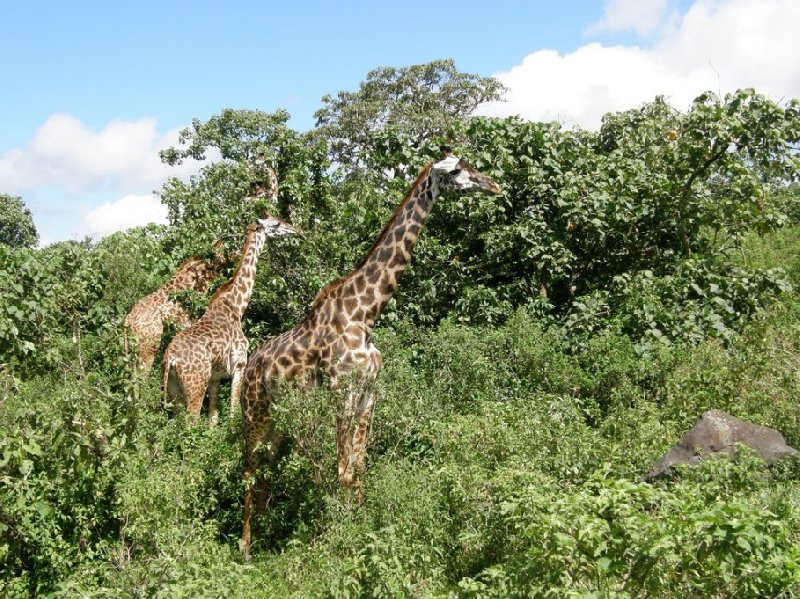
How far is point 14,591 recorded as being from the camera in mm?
5504

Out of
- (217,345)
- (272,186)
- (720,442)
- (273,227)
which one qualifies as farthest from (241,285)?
(720,442)

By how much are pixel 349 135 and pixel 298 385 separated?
25093mm

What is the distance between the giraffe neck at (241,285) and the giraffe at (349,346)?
2.64 metres

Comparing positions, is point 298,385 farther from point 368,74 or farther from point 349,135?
point 368,74

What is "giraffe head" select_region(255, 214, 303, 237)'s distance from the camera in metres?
9.98

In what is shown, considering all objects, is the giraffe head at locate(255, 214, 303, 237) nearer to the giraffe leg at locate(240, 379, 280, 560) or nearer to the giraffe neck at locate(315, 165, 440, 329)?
the giraffe neck at locate(315, 165, 440, 329)

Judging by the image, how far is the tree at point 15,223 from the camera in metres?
36.8

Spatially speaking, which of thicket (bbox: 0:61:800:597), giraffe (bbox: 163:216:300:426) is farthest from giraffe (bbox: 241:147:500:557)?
giraffe (bbox: 163:216:300:426)

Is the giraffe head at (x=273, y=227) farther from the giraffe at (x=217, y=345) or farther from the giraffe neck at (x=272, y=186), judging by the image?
the giraffe neck at (x=272, y=186)

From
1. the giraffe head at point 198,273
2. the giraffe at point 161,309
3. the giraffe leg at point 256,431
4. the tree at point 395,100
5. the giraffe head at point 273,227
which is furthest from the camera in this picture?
the tree at point 395,100

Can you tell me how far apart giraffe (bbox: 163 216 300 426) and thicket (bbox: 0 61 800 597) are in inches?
26.0

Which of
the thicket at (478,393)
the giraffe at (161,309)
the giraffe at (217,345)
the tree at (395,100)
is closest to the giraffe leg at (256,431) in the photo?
the thicket at (478,393)

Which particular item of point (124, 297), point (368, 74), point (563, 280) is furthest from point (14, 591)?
point (368, 74)

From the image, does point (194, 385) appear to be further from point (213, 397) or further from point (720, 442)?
point (720, 442)
